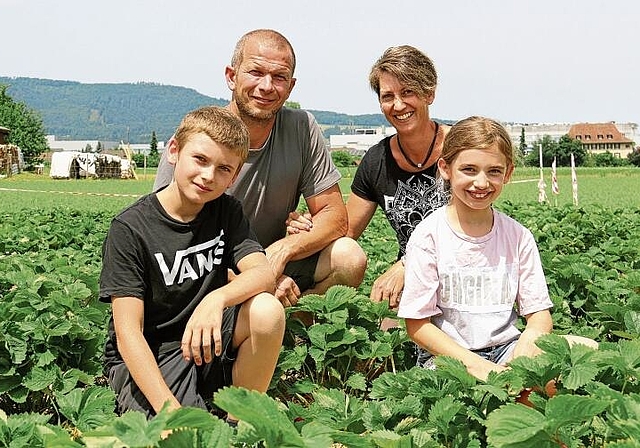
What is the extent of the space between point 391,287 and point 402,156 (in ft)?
2.21

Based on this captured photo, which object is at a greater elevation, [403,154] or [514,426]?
[403,154]

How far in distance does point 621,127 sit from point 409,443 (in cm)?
17464

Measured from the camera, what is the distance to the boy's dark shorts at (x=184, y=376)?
3064mm

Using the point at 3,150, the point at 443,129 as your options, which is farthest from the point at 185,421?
the point at 3,150

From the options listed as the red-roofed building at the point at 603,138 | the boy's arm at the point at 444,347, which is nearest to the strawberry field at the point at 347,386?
the boy's arm at the point at 444,347

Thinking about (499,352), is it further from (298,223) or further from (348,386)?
(298,223)

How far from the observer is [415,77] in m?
4.05

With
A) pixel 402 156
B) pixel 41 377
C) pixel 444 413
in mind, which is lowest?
pixel 41 377

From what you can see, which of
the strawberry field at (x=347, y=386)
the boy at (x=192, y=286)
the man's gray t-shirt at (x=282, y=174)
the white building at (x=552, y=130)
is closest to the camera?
the strawberry field at (x=347, y=386)

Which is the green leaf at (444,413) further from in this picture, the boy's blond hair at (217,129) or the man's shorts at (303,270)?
the man's shorts at (303,270)

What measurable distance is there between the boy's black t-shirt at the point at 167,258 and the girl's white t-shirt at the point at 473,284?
26.2 inches

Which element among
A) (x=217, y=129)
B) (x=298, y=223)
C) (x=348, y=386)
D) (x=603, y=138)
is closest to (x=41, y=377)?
(x=217, y=129)

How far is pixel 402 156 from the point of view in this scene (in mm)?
4320

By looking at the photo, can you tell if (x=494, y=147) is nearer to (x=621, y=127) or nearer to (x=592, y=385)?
(x=592, y=385)
